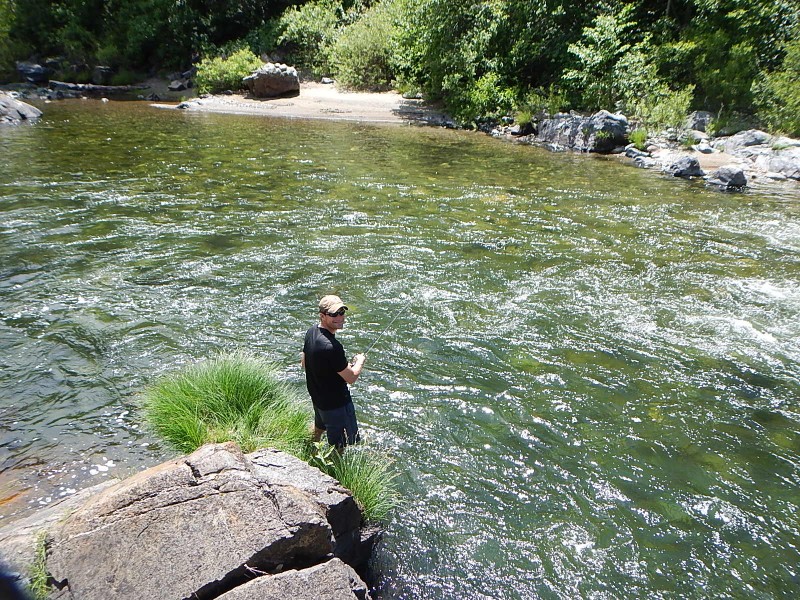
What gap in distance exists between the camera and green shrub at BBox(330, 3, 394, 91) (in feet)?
113

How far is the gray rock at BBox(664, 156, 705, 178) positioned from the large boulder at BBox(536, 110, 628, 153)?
3.92 meters

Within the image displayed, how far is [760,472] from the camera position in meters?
5.99

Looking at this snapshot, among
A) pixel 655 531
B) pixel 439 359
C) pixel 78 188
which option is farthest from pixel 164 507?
pixel 78 188

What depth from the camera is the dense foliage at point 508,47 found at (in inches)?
931

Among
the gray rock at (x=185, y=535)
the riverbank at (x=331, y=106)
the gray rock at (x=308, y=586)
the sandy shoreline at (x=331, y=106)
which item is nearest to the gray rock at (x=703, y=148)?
the riverbank at (x=331, y=106)

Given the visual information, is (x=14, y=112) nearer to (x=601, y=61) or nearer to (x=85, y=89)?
(x=85, y=89)

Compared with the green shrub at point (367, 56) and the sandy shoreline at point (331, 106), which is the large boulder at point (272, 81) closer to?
the sandy shoreline at point (331, 106)

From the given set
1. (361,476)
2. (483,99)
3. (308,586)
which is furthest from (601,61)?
(308,586)

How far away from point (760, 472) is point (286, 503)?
4960 millimetres

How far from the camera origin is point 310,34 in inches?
1539

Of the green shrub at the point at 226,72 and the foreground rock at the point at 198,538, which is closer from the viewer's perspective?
the foreground rock at the point at 198,538

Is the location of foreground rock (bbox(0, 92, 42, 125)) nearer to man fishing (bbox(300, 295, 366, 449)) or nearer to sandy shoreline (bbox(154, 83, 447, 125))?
sandy shoreline (bbox(154, 83, 447, 125))

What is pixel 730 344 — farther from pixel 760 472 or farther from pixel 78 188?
pixel 78 188

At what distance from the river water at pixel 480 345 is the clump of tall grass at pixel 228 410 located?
18.9 inches
